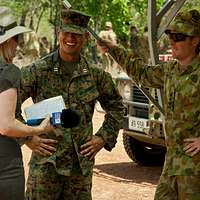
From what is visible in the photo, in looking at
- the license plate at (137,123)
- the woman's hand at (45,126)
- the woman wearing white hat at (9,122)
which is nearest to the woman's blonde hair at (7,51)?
the woman wearing white hat at (9,122)

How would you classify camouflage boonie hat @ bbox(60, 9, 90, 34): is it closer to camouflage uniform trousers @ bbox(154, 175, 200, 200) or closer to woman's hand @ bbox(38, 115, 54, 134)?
woman's hand @ bbox(38, 115, 54, 134)

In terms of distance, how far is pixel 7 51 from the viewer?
11.2 ft

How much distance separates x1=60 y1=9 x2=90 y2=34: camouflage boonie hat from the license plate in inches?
149

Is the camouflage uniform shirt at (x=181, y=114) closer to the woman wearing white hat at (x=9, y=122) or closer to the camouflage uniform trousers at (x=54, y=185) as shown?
the camouflage uniform trousers at (x=54, y=185)


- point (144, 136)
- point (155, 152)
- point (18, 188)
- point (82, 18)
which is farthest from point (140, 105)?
point (18, 188)

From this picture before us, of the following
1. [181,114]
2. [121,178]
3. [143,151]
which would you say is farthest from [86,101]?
[143,151]

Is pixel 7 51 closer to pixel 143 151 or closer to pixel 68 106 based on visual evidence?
pixel 68 106

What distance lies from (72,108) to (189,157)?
80 centimetres

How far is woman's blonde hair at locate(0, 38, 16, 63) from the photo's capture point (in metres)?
3.40

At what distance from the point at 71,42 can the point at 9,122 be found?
43.5 inches

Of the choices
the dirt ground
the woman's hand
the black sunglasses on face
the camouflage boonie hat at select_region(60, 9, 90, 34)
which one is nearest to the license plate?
the dirt ground

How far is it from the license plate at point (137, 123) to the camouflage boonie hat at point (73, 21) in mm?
3797

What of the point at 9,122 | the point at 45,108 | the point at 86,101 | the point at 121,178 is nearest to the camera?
the point at 9,122

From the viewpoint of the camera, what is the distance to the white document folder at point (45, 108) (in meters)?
3.90
